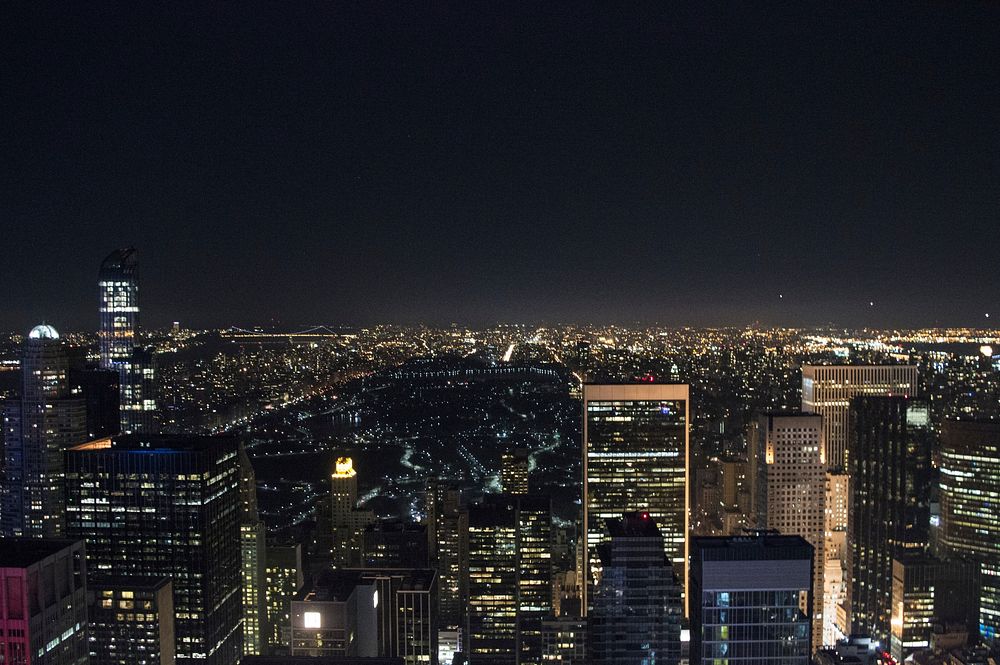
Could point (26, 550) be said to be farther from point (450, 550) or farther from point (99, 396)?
point (450, 550)

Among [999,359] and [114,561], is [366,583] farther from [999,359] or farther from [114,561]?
[999,359]

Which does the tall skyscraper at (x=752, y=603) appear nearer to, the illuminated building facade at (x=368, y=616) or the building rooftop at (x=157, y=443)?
the illuminated building facade at (x=368, y=616)

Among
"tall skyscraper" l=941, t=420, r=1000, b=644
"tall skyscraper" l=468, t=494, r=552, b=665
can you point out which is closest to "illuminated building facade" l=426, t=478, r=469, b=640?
"tall skyscraper" l=468, t=494, r=552, b=665

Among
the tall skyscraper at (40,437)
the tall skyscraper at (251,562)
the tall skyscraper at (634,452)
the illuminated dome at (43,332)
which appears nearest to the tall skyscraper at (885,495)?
the tall skyscraper at (634,452)

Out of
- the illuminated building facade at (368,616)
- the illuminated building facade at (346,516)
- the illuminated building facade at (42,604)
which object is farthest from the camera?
the illuminated building facade at (346,516)

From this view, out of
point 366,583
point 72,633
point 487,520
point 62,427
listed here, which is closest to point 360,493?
point 487,520

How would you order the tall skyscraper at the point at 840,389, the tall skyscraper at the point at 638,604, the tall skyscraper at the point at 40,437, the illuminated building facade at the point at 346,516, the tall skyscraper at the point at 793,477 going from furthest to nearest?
the tall skyscraper at the point at 840,389 → the illuminated building facade at the point at 346,516 → the tall skyscraper at the point at 793,477 → the tall skyscraper at the point at 40,437 → the tall skyscraper at the point at 638,604
